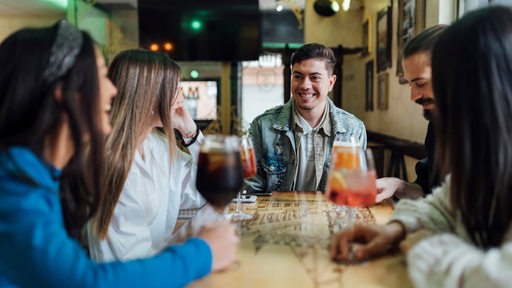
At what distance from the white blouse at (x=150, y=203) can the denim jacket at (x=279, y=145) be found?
0.46m

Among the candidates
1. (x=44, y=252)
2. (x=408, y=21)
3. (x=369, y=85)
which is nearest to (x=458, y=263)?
(x=44, y=252)

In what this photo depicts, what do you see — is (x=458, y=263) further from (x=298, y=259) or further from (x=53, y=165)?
(x=53, y=165)

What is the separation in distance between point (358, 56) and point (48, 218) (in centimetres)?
550

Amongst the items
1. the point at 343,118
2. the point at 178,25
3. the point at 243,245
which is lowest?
the point at 243,245

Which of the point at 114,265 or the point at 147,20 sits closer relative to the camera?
the point at 114,265

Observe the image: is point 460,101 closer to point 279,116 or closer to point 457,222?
point 457,222

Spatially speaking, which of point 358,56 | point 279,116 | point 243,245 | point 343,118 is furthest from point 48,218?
point 358,56

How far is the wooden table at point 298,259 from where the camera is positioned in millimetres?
744

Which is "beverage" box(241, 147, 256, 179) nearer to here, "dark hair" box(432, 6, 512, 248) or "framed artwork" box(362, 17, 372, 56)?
"dark hair" box(432, 6, 512, 248)

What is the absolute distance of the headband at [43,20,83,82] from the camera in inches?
28.9

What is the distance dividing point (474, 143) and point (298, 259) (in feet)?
1.31

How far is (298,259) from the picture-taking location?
2.82 feet

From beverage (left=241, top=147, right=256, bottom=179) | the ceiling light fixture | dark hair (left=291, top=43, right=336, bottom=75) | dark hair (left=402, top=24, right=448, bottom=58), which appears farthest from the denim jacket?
the ceiling light fixture

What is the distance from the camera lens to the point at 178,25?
585 cm
